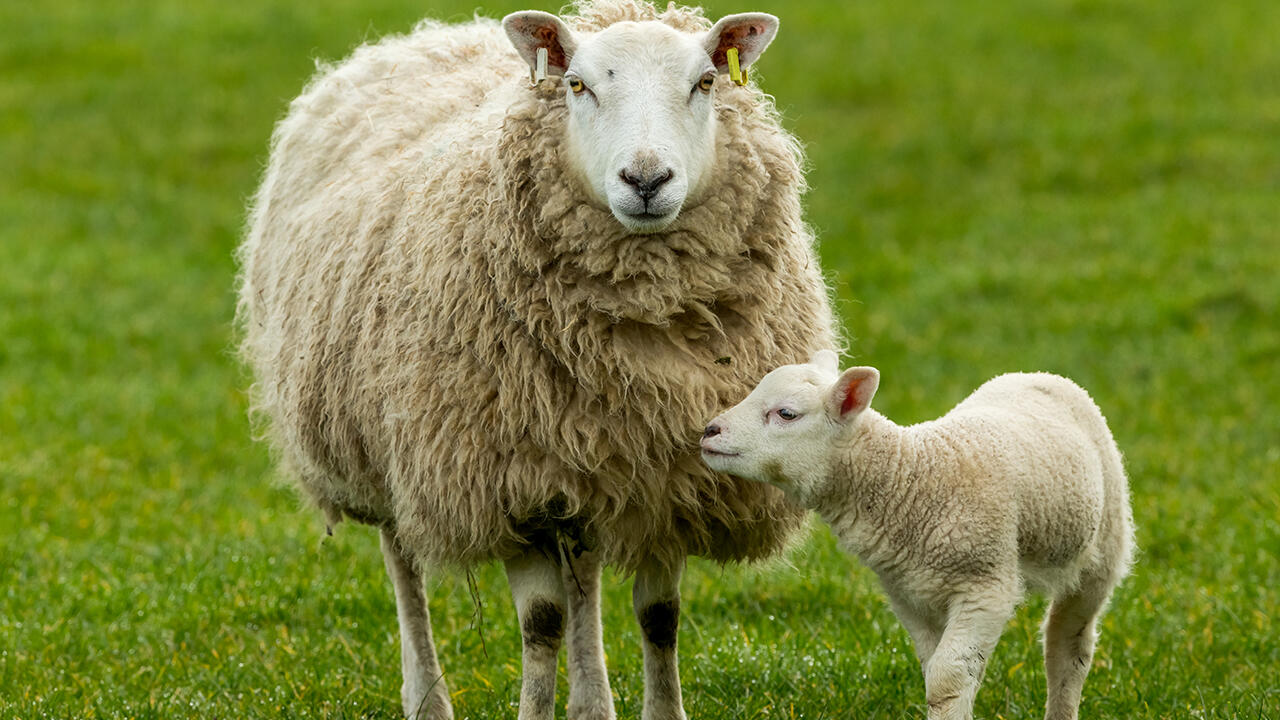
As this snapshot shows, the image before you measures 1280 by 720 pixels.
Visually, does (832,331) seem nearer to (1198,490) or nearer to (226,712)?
(226,712)

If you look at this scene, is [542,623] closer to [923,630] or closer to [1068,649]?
[923,630]

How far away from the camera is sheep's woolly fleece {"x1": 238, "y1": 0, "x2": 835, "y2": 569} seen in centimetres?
437

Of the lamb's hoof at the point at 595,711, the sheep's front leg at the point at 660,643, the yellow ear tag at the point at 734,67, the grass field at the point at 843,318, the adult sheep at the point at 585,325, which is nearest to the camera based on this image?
the adult sheep at the point at 585,325

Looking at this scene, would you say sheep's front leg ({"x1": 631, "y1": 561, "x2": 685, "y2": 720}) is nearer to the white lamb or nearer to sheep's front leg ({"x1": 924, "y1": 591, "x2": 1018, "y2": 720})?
the white lamb

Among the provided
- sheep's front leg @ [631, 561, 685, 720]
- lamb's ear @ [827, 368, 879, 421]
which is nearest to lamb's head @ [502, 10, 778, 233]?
lamb's ear @ [827, 368, 879, 421]

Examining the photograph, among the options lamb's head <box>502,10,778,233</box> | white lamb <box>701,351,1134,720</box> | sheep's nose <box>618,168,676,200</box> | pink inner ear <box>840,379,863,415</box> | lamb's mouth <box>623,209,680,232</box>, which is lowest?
white lamb <box>701,351,1134,720</box>

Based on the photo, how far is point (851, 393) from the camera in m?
3.90

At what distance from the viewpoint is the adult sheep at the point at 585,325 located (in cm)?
430

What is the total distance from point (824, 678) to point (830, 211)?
9.53 metres

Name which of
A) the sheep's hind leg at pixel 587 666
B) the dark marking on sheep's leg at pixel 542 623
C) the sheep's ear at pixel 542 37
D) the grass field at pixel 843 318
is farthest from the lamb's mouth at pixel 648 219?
the grass field at pixel 843 318

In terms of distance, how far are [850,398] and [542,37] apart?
139cm

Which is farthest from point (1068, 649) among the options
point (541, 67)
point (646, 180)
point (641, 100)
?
point (541, 67)

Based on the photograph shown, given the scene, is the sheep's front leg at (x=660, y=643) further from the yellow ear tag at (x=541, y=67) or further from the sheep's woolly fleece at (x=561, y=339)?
the yellow ear tag at (x=541, y=67)

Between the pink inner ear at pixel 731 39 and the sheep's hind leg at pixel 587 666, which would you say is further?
the sheep's hind leg at pixel 587 666
